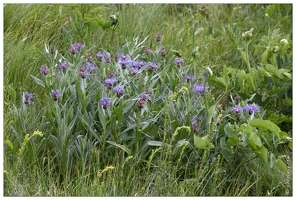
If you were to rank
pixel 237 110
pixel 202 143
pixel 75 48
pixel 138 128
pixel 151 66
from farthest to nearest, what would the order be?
pixel 75 48 < pixel 151 66 < pixel 237 110 < pixel 138 128 < pixel 202 143

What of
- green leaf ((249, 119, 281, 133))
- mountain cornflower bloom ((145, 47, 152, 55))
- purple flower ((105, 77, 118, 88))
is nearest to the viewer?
green leaf ((249, 119, 281, 133))

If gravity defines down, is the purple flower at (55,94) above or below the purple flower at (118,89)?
below

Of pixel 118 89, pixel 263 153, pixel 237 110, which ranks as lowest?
pixel 263 153

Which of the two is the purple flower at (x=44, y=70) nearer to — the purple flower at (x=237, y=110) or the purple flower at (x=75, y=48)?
the purple flower at (x=75, y=48)

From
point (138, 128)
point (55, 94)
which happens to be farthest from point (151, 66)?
point (55, 94)

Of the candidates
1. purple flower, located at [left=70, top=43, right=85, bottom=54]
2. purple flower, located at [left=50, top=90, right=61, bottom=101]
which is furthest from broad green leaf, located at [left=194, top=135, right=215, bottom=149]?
purple flower, located at [left=70, top=43, right=85, bottom=54]

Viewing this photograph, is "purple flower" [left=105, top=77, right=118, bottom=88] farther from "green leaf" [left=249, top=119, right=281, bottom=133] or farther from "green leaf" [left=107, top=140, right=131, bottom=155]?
"green leaf" [left=249, top=119, right=281, bottom=133]

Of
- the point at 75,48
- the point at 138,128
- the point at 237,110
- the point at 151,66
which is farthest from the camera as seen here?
the point at 75,48

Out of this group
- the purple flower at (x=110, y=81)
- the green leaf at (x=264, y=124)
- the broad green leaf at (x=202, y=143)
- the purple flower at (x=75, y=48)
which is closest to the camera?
the broad green leaf at (x=202, y=143)

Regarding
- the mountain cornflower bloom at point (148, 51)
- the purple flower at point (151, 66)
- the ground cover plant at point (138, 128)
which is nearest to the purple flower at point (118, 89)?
the ground cover plant at point (138, 128)

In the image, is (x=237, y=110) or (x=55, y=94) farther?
(x=237, y=110)

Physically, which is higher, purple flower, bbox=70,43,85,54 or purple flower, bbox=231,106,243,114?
purple flower, bbox=70,43,85,54

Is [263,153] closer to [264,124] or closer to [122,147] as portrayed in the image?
[264,124]

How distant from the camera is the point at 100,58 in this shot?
11.6ft
